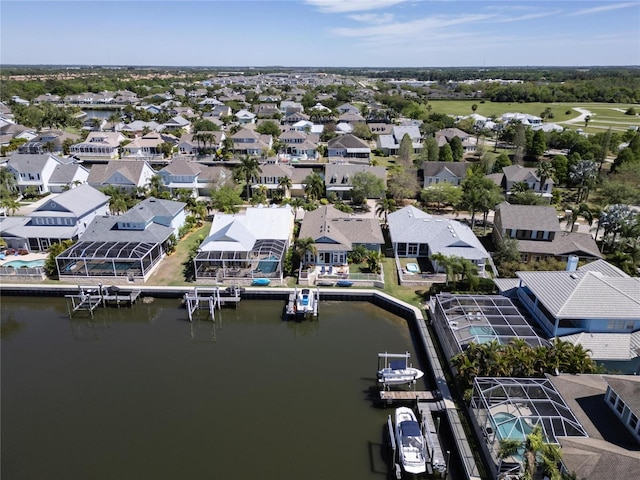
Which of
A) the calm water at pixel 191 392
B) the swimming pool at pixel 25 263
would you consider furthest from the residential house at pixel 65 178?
the calm water at pixel 191 392

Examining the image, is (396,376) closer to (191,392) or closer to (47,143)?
(191,392)

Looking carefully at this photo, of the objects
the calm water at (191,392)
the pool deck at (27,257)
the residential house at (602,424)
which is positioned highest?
the residential house at (602,424)

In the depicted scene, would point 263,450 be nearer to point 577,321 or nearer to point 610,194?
point 577,321

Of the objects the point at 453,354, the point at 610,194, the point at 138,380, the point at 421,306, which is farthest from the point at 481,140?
the point at 138,380

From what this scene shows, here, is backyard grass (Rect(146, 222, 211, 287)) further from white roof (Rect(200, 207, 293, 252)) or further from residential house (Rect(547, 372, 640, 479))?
residential house (Rect(547, 372, 640, 479))

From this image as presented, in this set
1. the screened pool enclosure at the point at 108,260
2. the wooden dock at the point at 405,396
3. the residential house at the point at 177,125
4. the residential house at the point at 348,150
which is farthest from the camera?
the residential house at the point at 177,125

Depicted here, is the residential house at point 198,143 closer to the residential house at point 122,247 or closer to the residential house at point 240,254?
the residential house at point 122,247
